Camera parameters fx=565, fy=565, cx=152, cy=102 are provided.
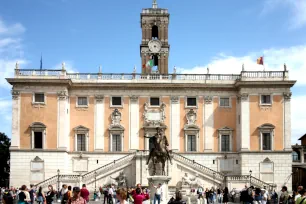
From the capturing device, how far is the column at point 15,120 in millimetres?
51594

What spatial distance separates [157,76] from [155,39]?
1059 cm

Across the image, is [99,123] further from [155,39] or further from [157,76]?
[155,39]

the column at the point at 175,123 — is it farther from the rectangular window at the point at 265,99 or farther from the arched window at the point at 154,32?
the arched window at the point at 154,32

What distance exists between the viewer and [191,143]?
5344 cm

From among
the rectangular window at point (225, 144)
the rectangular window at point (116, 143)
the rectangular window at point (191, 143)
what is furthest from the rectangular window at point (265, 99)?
the rectangular window at point (116, 143)

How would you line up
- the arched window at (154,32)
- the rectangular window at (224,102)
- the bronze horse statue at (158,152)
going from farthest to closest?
the arched window at (154,32) → the rectangular window at (224,102) → the bronze horse statue at (158,152)

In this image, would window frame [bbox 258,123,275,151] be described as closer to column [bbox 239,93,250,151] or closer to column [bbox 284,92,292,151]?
column [bbox 239,93,250,151]

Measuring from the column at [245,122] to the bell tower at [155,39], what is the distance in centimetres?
1258

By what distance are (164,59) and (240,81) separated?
42.8 feet

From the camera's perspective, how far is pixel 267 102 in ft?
174

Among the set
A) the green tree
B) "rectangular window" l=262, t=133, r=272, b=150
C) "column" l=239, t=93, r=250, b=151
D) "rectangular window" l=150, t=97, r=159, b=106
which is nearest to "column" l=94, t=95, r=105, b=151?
"rectangular window" l=150, t=97, r=159, b=106

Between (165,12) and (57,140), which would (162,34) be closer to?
(165,12)

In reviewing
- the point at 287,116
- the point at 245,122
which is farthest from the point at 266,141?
the point at 287,116

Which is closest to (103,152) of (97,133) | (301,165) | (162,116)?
(97,133)
